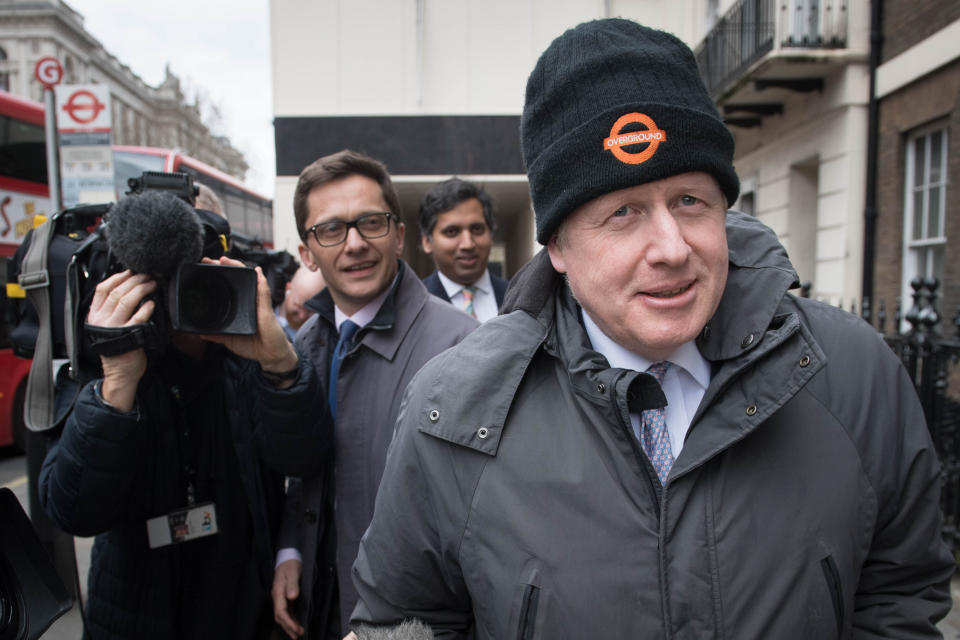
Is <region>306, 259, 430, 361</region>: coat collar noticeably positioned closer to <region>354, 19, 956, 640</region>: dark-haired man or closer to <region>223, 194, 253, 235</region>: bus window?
<region>354, 19, 956, 640</region>: dark-haired man

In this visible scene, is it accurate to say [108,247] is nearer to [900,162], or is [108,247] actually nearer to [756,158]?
[900,162]

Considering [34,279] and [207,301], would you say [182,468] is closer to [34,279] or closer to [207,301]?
[207,301]

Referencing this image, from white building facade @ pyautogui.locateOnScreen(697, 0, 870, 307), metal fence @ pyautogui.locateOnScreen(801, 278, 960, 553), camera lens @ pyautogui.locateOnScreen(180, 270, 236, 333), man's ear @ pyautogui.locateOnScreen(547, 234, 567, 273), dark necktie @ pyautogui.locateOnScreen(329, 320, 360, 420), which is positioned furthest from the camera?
white building facade @ pyautogui.locateOnScreen(697, 0, 870, 307)

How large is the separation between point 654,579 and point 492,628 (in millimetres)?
302

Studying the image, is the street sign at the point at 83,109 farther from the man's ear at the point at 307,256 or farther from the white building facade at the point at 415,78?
the white building facade at the point at 415,78

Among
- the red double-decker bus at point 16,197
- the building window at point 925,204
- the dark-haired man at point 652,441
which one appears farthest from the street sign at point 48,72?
the building window at point 925,204

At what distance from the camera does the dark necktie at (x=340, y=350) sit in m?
2.17

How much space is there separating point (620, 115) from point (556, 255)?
33 cm

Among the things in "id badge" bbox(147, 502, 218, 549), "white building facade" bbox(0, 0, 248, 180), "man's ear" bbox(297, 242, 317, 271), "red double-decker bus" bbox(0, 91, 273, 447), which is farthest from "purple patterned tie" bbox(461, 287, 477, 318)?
"white building facade" bbox(0, 0, 248, 180)

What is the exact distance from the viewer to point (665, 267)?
1181 mm

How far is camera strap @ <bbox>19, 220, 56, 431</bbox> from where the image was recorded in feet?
6.19

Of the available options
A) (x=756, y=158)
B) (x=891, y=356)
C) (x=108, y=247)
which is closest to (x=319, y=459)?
(x=108, y=247)

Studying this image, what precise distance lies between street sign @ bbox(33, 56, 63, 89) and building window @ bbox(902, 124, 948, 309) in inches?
372

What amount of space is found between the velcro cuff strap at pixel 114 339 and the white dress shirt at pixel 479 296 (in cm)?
245
